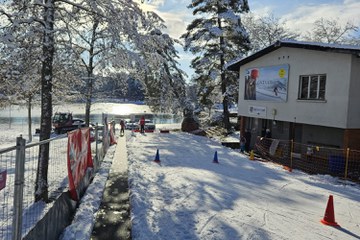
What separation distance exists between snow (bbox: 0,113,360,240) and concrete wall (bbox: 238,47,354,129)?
3.52 meters

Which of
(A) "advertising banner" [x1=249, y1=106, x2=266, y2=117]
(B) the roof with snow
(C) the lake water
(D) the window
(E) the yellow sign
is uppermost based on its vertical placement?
(B) the roof with snow

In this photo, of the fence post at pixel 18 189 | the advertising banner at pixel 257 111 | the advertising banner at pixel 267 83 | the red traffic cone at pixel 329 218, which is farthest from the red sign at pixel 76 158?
the advertising banner at pixel 257 111

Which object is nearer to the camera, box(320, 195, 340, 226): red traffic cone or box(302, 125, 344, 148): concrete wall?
box(320, 195, 340, 226): red traffic cone

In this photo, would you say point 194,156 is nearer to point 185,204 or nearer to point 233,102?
point 185,204

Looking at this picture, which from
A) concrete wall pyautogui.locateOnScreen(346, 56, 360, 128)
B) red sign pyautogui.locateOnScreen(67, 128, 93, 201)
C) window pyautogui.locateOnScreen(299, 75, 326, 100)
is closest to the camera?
red sign pyautogui.locateOnScreen(67, 128, 93, 201)

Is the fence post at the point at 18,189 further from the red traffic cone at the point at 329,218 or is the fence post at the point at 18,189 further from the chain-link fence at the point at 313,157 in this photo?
the chain-link fence at the point at 313,157

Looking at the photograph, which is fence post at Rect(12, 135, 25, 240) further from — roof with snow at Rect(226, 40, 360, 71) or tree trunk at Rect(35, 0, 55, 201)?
roof with snow at Rect(226, 40, 360, 71)

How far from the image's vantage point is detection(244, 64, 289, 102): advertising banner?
60.4 feet

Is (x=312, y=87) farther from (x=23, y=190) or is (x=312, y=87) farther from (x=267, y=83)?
(x=23, y=190)

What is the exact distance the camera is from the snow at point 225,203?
646cm

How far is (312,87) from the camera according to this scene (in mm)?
16641

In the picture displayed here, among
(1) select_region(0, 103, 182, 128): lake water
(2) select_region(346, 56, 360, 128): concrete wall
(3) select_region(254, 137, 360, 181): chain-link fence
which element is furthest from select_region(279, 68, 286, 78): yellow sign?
(1) select_region(0, 103, 182, 128): lake water

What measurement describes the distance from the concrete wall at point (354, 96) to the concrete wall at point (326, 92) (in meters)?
0.04

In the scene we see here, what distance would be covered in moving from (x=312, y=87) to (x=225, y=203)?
10.7 m
